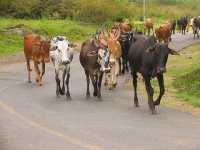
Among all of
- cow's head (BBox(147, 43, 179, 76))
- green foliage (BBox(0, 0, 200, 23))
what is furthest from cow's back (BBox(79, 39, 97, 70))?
green foliage (BBox(0, 0, 200, 23))

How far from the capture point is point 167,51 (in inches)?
701

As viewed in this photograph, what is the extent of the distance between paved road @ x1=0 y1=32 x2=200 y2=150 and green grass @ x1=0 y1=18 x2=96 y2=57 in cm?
1784

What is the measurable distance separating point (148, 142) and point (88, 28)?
4047 centimetres

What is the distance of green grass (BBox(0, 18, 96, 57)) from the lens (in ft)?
134

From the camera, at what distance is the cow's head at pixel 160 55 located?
17.7m

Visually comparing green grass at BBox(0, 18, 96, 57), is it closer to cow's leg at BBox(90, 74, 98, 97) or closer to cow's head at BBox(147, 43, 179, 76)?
cow's leg at BBox(90, 74, 98, 97)

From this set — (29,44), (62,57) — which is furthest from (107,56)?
(29,44)

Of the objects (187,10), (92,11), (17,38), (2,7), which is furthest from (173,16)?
(17,38)

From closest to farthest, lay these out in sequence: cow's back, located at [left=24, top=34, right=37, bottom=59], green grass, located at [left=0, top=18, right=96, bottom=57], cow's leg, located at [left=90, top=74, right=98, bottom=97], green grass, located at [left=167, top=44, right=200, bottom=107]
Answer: cow's leg, located at [left=90, top=74, right=98, bottom=97], green grass, located at [left=167, top=44, right=200, bottom=107], cow's back, located at [left=24, top=34, right=37, bottom=59], green grass, located at [left=0, top=18, right=96, bottom=57]

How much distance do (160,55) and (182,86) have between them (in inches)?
226

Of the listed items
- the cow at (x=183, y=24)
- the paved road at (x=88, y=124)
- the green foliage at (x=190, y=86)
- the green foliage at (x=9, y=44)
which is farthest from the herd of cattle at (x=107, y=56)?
the cow at (x=183, y=24)

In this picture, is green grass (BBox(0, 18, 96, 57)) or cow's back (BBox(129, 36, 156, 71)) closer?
cow's back (BBox(129, 36, 156, 71))

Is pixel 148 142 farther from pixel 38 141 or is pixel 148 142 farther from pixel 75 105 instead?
pixel 75 105

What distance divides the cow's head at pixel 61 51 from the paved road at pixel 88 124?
4.05 ft
